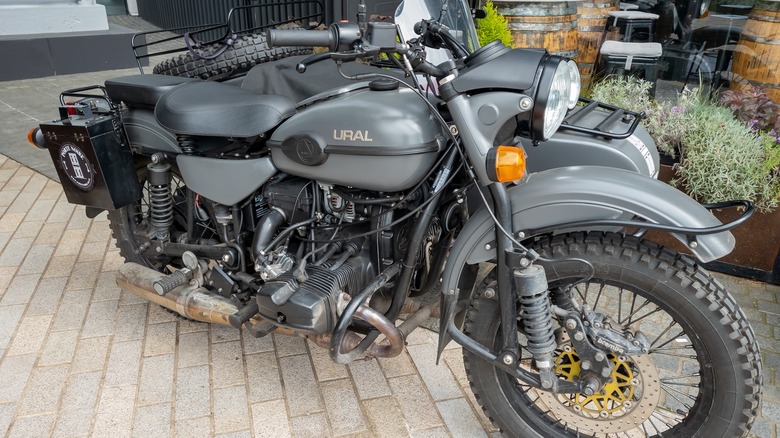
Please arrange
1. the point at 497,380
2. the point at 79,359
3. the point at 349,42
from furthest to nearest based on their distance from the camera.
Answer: the point at 79,359, the point at 497,380, the point at 349,42

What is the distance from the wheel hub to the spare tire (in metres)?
1.95

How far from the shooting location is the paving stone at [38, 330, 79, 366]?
279 centimetres

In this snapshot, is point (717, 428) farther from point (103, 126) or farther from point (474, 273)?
point (103, 126)

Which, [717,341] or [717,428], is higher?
[717,341]

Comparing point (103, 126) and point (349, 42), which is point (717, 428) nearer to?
point (349, 42)

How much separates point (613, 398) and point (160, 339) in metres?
2.11

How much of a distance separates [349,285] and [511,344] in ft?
2.05

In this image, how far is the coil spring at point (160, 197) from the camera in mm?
2682

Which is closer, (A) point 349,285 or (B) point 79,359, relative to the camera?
(A) point 349,285

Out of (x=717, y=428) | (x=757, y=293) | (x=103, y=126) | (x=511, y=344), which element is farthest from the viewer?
(x=757, y=293)

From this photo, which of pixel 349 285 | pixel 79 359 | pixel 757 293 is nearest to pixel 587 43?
pixel 757 293

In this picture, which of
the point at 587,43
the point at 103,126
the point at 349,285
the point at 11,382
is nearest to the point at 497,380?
the point at 349,285

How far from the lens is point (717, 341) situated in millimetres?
1753

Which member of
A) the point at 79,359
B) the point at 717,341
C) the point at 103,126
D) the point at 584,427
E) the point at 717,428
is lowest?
the point at 79,359
